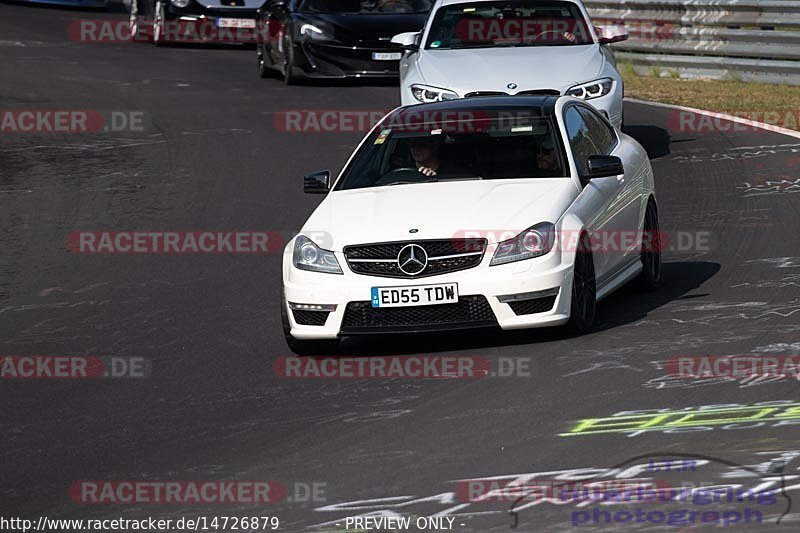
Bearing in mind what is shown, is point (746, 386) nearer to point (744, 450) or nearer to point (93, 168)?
point (744, 450)

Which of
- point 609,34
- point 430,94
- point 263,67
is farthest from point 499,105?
point 263,67

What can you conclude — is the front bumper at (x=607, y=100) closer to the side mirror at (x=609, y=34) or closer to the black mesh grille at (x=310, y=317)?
the side mirror at (x=609, y=34)

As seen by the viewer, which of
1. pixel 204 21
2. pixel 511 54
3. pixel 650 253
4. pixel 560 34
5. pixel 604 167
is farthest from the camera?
pixel 204 21

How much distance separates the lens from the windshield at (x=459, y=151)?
1027cm

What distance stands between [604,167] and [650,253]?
1174 millimetres

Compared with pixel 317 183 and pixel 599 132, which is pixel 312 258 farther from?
pixel 599 132

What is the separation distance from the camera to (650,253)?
36.2ft

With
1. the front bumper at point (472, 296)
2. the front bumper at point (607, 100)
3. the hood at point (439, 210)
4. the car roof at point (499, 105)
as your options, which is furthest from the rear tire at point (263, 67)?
the front bumper at point (472, 296)

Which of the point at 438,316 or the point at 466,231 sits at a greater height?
the point at 466,231

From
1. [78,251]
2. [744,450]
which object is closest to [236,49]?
[78,251]

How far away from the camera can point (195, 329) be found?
10570 millimetres

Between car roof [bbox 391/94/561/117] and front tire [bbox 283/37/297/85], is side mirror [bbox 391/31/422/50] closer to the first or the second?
car roof [bbox 391/94/561/117]

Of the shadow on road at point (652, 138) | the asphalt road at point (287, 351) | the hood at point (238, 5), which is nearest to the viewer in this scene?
the asphalt road at point (287, 351)

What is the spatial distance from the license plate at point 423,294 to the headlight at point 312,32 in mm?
14509
